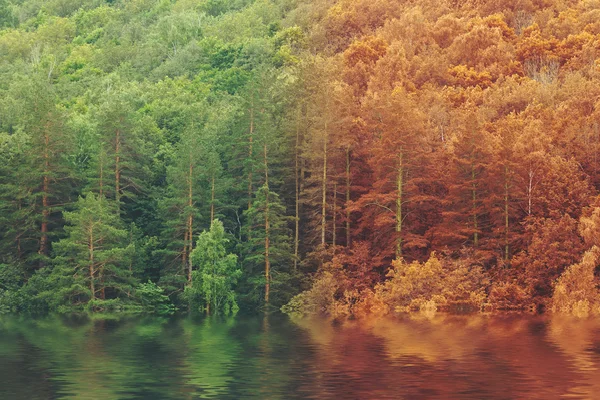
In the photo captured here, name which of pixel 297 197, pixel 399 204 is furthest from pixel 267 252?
pixel 399 204

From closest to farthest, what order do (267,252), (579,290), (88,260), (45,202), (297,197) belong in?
(579,290), (88,260), (267,252), (45,202), (297,197)

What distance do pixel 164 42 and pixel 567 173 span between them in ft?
277

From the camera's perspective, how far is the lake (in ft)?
103

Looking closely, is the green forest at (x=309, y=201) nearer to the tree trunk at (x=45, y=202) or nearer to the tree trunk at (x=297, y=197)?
the tree trunk at (x=45, y=202)

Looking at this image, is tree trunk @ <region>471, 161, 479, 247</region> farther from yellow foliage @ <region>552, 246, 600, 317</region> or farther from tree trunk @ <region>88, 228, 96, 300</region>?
tree trunk @ <region>88, 228, 96, 300</region>

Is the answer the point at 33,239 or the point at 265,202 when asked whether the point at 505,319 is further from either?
the point at 33,239

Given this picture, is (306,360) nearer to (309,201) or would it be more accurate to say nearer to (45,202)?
(309,201)

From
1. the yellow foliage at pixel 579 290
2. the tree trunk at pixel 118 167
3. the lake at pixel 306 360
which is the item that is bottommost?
the lake at pixel 306 360

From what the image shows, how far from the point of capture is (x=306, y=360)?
39.7 meters

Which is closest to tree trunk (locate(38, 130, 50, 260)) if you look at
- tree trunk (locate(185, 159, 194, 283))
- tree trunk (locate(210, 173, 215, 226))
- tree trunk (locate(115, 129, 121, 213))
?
tree trunk (locate(115, 129, 121, 213))

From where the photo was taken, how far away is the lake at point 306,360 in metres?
31.4

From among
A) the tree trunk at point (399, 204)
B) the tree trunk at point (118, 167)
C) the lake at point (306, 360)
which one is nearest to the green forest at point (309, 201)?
the tree trunk at point (399, 204)

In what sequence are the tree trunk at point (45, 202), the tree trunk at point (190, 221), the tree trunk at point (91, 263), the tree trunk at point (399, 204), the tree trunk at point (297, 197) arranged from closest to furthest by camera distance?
the tree trunk at point (91, 263), the tree trunk at point (399, 204), the tree trunk at point (190, 221), the tree trunk at point (297, 197), the tree trunk at point (45, 202)

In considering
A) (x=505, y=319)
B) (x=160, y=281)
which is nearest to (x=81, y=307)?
(x=160, y=281)
